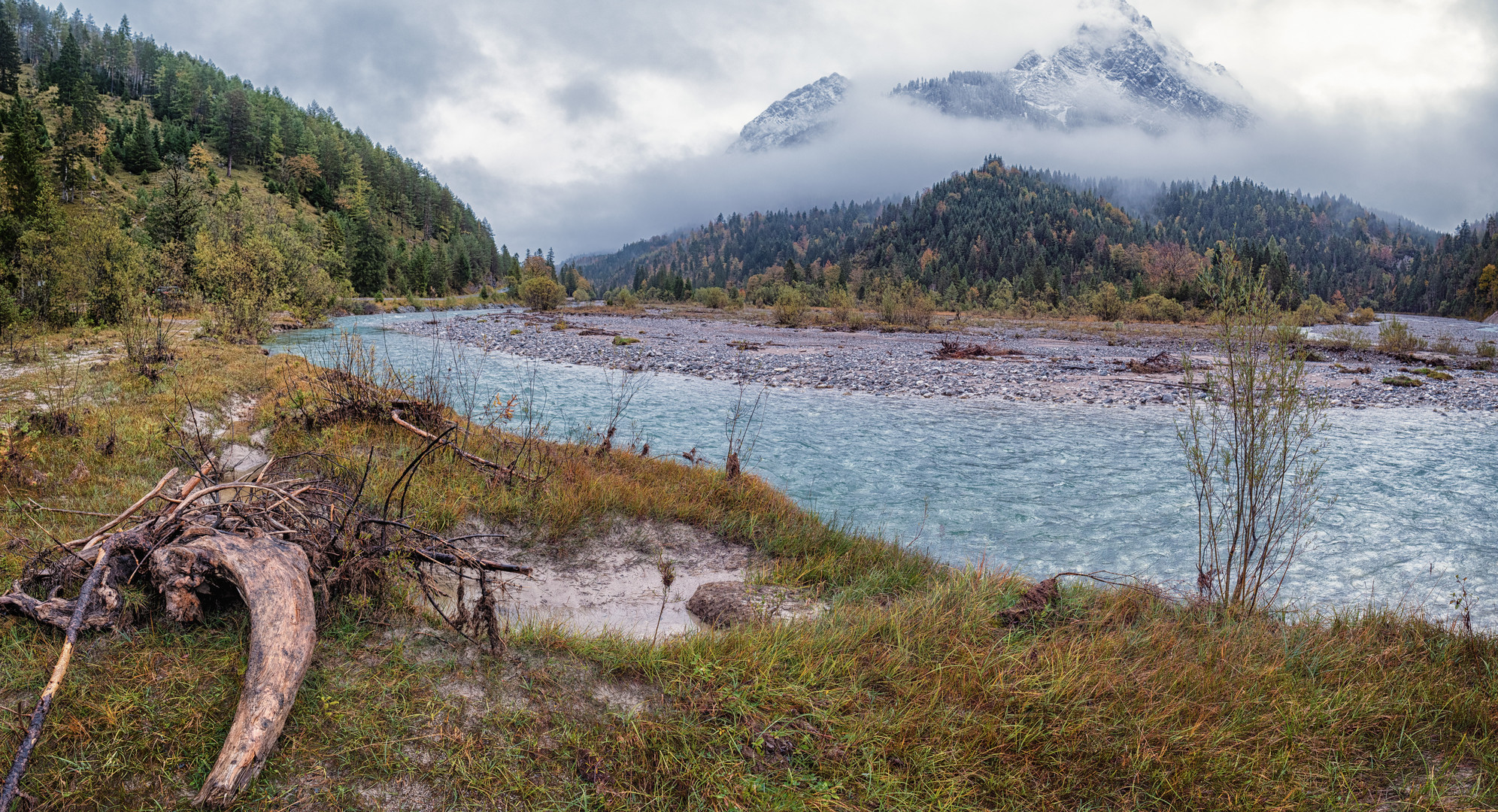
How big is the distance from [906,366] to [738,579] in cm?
2112

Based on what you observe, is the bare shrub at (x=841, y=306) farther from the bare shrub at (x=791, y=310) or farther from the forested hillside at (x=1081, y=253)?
the forested hillside at (x=1081, y=253)

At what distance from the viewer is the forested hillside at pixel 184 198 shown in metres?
20.8

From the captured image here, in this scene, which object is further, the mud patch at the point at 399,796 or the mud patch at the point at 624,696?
the mud patch at the point at 624,696

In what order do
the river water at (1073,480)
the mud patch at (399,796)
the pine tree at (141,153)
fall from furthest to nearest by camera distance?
1. the pine tree at (141,153)
2. the river water at (1073,480)
3. the mud patch at (399,796)

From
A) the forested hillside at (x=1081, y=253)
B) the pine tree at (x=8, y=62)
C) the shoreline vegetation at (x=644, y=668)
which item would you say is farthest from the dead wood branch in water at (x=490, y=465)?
the pine tree at (x=8, y=62)

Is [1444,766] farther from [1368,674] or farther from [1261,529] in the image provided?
[1261,529]

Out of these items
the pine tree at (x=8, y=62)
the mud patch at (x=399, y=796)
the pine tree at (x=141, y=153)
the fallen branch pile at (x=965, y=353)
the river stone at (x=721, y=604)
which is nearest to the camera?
the mud patch at (x=399, y=796)

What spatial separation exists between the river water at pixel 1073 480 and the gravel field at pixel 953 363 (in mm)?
2040

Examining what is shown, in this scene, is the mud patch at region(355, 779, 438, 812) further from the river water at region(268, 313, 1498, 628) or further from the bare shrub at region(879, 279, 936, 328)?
the bare shrub at region(879, 279, 936, 328)

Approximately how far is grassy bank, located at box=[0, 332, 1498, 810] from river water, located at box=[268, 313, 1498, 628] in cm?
280

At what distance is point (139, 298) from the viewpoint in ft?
49.2

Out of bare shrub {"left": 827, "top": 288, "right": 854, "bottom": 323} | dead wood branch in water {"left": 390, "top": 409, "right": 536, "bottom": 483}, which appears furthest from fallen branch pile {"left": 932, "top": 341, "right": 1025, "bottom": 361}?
dead wood branch in water {"left": 390, "top": 409, "right": 536, "bottom": 483}

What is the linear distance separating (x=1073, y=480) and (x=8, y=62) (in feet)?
492

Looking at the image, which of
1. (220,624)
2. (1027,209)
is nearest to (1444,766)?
(220,624)
